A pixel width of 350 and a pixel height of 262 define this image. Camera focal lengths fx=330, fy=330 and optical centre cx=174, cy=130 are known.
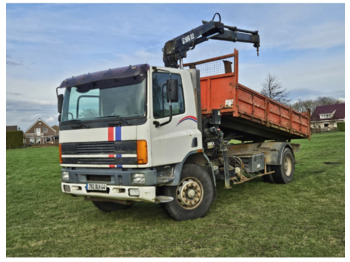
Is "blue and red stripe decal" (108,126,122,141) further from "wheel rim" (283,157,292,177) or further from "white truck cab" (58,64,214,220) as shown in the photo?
"wheel rim" (283,157,292,177)

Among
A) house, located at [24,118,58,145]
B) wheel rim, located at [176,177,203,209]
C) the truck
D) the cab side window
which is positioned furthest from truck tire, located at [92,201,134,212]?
house, located at [24,118,58,145]

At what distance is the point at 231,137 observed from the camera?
8562mm

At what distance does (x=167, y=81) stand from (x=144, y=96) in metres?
0.47

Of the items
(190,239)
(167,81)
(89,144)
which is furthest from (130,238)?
(167,81)

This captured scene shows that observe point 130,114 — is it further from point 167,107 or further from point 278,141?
point 278,141

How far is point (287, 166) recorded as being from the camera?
376 inches

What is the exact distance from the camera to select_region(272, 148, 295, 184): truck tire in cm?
909

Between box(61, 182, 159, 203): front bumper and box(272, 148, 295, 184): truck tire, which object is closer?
box(61, 182, 159, 203): front bumper

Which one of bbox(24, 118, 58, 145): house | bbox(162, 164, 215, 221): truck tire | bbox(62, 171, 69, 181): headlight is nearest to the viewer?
bbox(162, 164, 215, 221): truck tire

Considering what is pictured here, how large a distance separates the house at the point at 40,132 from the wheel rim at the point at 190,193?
7284 cm

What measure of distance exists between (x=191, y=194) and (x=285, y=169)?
4.60 m

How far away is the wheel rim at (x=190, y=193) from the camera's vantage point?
5738 millimetres

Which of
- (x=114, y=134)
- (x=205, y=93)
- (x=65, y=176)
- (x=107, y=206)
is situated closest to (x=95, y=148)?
(x=114, y=134)

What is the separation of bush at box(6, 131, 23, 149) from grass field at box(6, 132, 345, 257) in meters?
41.0
